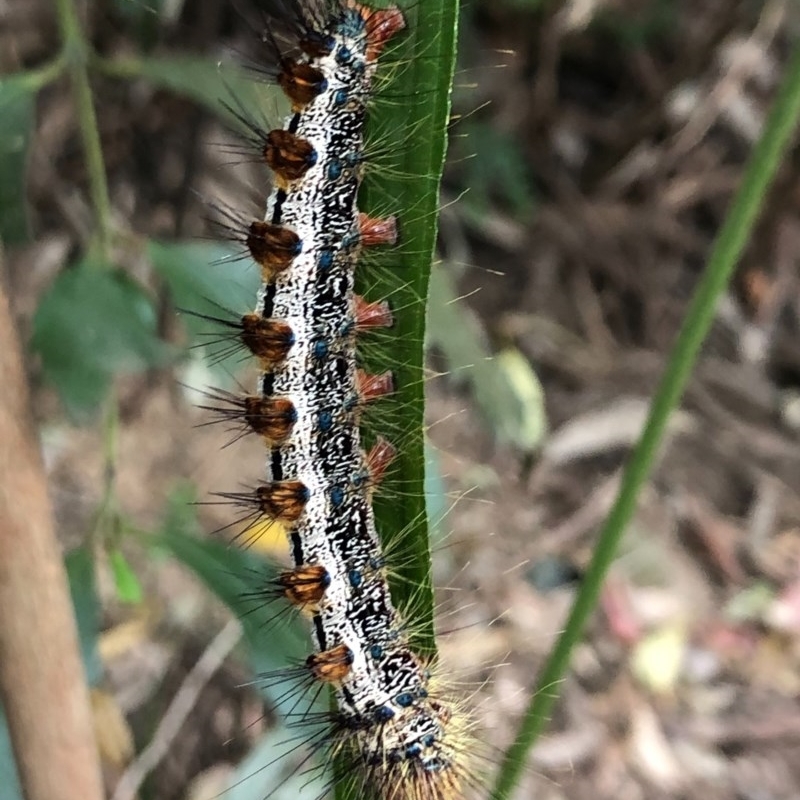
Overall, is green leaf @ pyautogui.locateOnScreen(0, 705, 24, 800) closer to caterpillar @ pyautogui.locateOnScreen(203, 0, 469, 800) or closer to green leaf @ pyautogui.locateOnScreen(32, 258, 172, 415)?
caterpillar @ pyautogui.locateOnScreen(203, 0, 469, 800)

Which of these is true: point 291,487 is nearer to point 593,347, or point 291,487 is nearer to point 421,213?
point 421,213

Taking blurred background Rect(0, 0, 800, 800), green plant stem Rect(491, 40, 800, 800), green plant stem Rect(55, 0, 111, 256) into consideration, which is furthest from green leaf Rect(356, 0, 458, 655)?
blurred background Rect(0, 0, 800, 800)

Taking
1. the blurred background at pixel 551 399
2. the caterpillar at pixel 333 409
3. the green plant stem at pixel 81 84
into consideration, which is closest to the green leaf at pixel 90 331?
the green plant stem at pixel 81 84

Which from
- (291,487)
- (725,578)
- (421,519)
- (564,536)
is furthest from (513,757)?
(725,578)

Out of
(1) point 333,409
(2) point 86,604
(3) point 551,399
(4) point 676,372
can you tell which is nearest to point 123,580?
(2) point 86,604

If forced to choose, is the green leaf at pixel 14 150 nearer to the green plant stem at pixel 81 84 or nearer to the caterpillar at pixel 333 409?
the green plant stem at pixel 81 84
